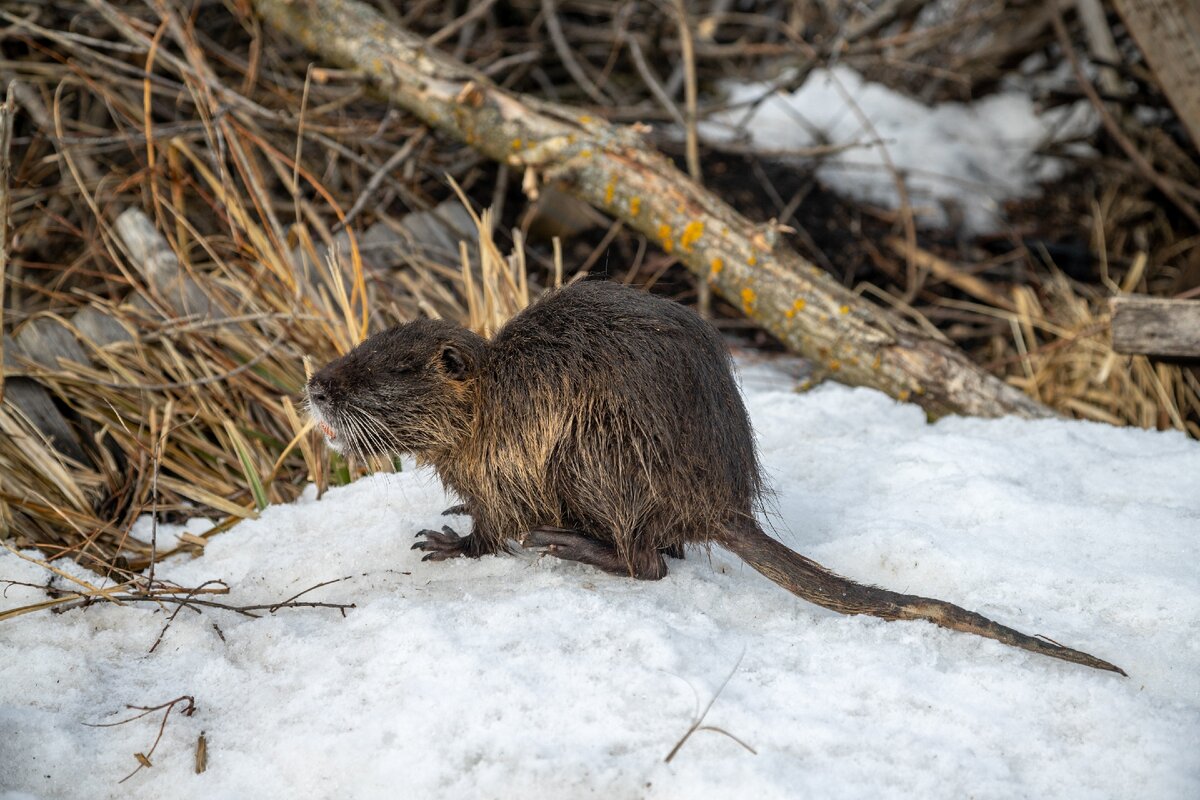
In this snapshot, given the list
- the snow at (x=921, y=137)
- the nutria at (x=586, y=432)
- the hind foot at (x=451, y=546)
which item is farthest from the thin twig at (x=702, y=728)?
the snow at (x=921, y=137)

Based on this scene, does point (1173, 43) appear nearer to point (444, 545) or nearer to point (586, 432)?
point (586, 432)

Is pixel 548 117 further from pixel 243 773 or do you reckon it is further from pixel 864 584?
pixel 243 773

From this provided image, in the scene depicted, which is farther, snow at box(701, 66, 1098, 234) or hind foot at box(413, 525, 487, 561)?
snow at box(701, 66, 1098, 234)

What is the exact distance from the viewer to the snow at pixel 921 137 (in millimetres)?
5191

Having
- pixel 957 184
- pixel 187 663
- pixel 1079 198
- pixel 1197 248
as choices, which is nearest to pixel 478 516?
pixel 187 663

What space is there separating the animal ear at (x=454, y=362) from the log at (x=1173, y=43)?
3204 mm

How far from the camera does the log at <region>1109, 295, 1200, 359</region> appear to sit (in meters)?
2.96

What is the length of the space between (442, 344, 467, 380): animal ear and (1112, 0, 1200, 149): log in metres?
3.20

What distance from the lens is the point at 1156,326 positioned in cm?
299

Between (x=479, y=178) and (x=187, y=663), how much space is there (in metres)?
2.97

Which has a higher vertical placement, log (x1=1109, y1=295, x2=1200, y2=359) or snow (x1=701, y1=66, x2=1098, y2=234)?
snow (x1=701, y1=66, x2=1098, y2=234)

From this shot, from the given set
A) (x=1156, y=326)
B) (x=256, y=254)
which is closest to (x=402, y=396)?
(x=256, y=254)

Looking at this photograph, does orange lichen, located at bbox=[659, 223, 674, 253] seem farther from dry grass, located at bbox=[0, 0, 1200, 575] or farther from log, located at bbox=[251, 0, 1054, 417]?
dry grass, located at bbox=[0, 0, 1200, 575]

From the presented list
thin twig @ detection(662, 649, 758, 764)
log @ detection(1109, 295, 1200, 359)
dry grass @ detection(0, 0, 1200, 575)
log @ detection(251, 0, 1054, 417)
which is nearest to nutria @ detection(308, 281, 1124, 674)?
thin twig @ detection(662, 649, 758, 764)
